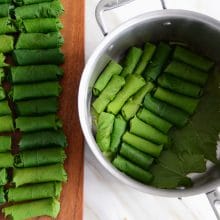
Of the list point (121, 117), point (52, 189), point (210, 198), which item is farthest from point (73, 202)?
point (210, 198)

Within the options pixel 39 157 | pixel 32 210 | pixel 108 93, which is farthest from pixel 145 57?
pixel 32 210

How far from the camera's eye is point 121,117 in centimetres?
108

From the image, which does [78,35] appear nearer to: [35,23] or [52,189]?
[35,23]

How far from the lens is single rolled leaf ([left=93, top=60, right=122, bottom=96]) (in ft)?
3.52

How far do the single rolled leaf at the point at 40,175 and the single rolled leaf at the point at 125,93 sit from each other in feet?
0.65

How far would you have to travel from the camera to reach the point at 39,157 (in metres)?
1.09

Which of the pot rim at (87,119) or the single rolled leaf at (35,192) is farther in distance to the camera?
the single rolled leaf at (35,192)

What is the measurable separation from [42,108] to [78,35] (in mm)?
232

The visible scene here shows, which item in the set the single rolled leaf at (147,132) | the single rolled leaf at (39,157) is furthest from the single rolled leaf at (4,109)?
the single rolled leaf at (147,132)

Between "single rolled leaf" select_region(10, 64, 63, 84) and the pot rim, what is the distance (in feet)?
0.63

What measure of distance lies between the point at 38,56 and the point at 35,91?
0.10 meters

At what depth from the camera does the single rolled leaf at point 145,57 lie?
1.12m

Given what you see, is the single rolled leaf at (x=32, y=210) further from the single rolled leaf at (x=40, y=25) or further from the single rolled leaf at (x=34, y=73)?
the single rolled leaf at (x=40, y=25)

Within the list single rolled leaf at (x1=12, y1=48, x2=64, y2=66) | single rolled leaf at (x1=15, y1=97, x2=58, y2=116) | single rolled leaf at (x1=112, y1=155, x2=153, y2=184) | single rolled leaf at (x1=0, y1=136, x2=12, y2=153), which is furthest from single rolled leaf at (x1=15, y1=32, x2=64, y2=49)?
single rolled leaf at (x1=112, y1=155, x2=153, y2=184)
